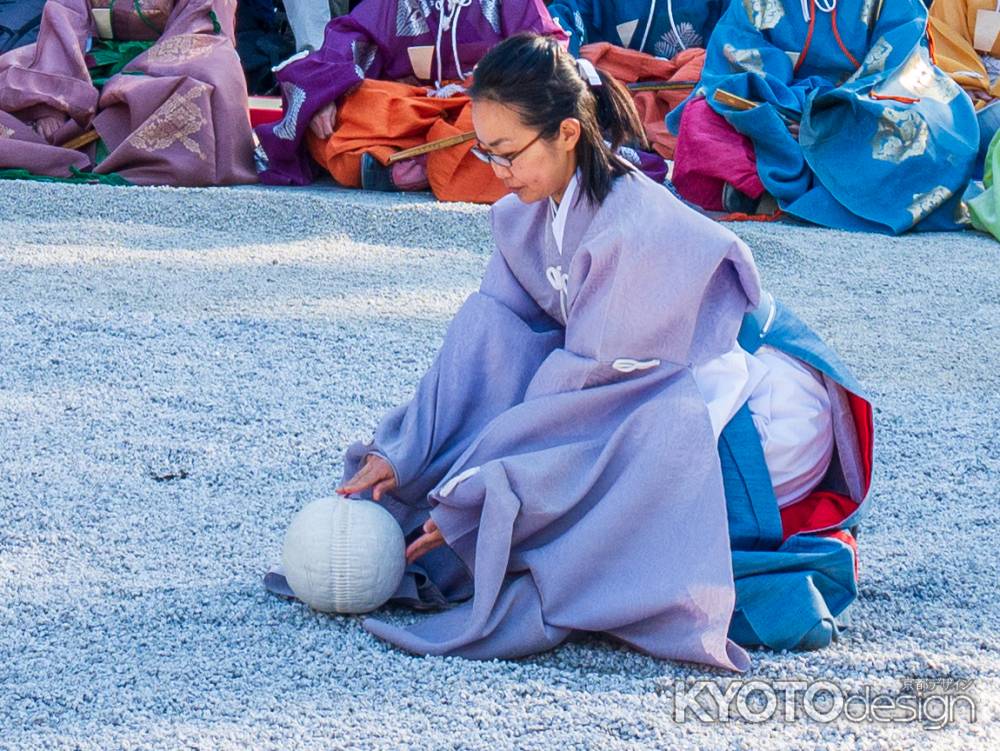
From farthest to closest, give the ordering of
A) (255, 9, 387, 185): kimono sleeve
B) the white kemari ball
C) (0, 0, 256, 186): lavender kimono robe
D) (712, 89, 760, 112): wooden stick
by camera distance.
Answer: (255, 9, 387, 185): kimono sleeve → (0, 0, 256, 186): lavender kimono robe → (712, 89, 760, 112): wooden stick → the white kemari ball

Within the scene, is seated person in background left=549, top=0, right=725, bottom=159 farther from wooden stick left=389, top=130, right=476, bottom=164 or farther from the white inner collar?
the white inner collar

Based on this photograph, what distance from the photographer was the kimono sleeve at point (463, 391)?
7.78ft

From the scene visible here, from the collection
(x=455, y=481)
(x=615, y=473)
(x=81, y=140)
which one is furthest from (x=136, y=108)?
(x=615, y=473)

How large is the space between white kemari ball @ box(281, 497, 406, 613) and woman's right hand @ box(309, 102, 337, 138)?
3689 mm

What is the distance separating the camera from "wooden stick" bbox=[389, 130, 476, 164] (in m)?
5.45

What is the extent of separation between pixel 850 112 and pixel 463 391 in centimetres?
351

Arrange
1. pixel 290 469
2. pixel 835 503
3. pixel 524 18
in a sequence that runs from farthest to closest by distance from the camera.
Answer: pixel 524 18
pixel 290 469
pixel 835 503

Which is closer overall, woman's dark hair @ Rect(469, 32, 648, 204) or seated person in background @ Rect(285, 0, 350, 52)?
woman's dark hair @ Rect(469, 32, 648, 204)

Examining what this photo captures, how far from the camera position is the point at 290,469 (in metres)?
2.94

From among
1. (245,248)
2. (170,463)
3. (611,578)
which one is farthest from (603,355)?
(245,248)

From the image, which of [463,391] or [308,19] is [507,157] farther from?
[308,19]

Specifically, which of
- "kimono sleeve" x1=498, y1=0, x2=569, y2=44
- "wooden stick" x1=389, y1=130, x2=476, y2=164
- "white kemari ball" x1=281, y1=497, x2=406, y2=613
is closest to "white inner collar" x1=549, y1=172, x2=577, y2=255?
"white kemari ball" x1=281, y1=497, x2=406, y2=613

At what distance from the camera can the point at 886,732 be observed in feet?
6.21

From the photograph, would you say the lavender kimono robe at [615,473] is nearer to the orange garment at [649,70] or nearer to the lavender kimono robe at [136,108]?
the lavender kimono robe at [136,108]
